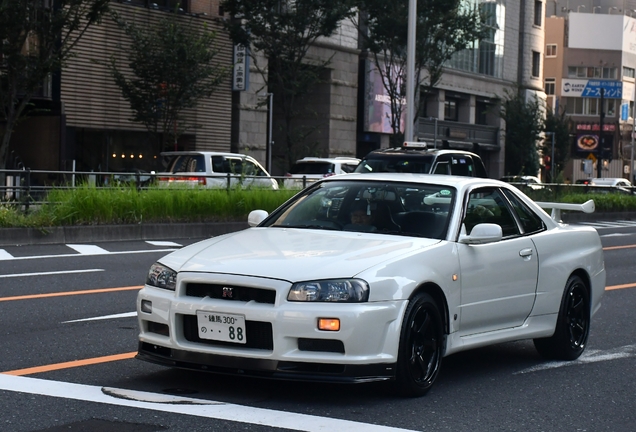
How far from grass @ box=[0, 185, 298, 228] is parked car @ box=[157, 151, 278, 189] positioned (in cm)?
41

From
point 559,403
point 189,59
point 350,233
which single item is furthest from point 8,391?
point 189,59

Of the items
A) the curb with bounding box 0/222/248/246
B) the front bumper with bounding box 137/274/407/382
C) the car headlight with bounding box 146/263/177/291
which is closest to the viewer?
the front bumper with bounding box 137/274/407/382

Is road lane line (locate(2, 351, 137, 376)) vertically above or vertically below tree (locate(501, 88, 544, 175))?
below

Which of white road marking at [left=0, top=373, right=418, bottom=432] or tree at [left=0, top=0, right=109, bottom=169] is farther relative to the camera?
tree at [left=0, top=0, right=109, bottom=169]

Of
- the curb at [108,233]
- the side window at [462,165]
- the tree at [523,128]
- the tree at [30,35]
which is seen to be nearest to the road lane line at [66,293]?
the curb at [108,233]

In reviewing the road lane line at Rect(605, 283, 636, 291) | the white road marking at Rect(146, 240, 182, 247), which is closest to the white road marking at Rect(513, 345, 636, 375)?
the road lane line at Rect(605, 283, 636, 291)

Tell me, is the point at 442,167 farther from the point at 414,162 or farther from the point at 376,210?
the point at 376,210

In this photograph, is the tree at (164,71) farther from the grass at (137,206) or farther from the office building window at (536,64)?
the office building window at (536,64)

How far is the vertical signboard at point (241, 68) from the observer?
40.3 metres

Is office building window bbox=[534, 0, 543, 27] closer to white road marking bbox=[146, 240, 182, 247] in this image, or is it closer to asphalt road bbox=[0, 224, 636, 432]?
white road marking bbox=[146, 240, 182, 247]

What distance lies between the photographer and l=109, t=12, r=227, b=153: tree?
108 ft

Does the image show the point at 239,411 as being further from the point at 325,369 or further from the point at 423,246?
the point at 423,246

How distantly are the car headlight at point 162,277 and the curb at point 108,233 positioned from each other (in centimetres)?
1260

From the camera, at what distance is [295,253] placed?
6598mm
